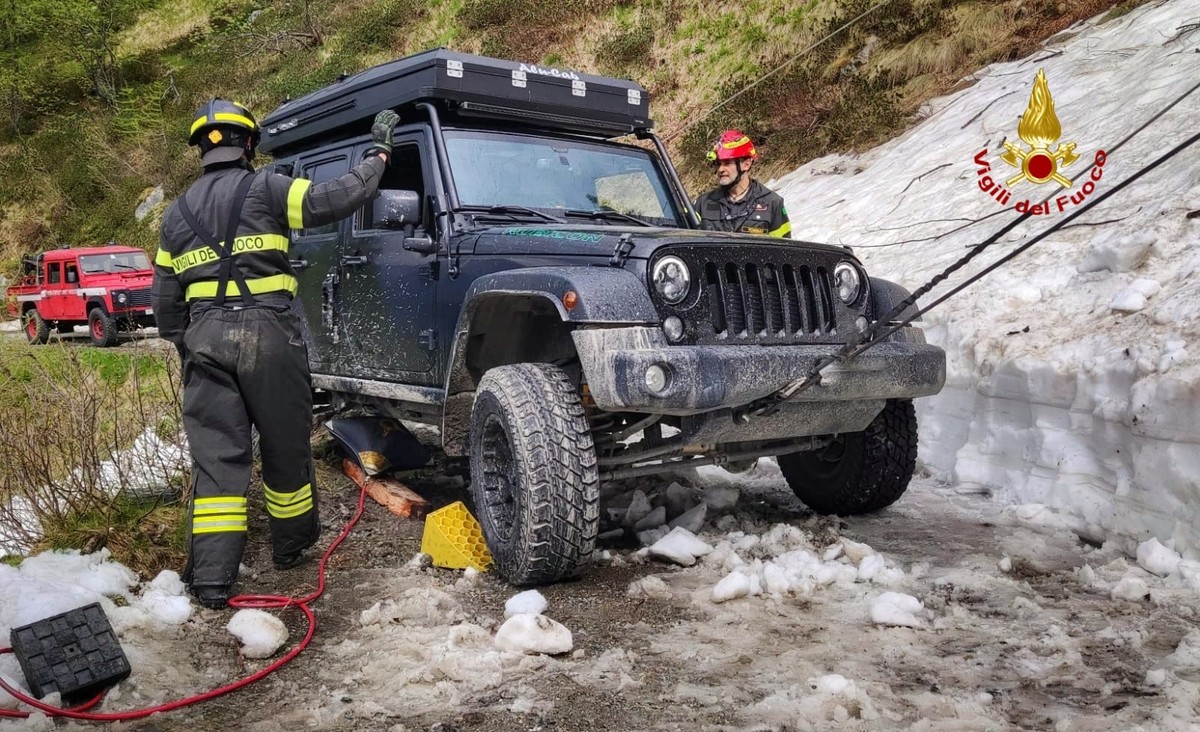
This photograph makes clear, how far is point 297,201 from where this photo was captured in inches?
159

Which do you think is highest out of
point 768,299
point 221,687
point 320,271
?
point 320,271

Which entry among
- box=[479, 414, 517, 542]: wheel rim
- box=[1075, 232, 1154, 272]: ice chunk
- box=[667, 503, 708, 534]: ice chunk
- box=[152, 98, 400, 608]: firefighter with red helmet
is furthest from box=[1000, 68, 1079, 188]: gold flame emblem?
box=[152, 98, 400, 608]: firefighter with red helmet

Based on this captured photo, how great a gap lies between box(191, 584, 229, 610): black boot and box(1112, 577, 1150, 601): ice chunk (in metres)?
3.38

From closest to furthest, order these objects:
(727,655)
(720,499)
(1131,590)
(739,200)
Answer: (727,655), (1131,590), (720,499), (739,200)

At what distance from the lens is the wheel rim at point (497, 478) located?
390 cm

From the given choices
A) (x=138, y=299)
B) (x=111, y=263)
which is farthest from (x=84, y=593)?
(x=111, y=263)

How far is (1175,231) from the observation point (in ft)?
16.5

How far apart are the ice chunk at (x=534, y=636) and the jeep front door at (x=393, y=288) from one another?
5.74 ft

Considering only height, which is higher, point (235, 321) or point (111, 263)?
point (111, 263)

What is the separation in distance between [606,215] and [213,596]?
2.48m

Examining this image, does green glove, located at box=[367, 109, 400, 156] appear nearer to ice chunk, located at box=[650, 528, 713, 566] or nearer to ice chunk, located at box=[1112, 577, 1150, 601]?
ice chunk, located at box=[650, 528, 713, 566]

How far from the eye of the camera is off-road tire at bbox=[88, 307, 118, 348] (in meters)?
15.4

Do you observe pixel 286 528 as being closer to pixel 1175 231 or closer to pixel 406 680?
pixel 406 680

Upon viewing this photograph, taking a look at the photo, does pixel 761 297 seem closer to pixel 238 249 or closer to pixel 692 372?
pixel 692 372
